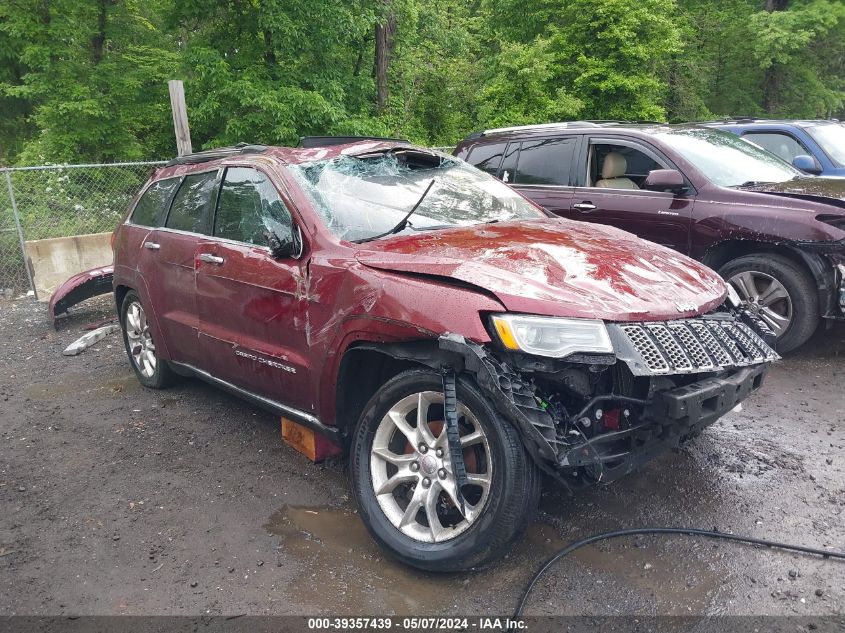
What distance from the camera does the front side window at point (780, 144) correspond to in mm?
8125

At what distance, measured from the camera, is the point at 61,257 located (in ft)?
31.8

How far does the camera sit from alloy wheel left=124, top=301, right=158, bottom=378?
5.41 meters

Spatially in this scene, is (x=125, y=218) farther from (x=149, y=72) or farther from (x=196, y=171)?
(x=149, y=72)

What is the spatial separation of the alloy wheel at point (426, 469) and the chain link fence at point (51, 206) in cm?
811

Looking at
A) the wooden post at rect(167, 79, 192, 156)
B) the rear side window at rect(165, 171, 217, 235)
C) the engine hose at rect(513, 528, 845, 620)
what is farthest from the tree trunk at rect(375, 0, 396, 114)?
the engine hose at rect(513, 528, 845, 620)

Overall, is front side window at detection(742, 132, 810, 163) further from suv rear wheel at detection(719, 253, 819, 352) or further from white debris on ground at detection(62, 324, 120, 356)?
white debris on ground at detection(62, 324, 120, 356)

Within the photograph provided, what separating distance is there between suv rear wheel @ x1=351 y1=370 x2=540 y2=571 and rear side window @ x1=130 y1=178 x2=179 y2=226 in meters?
2.81

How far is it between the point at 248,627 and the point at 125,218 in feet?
12.8

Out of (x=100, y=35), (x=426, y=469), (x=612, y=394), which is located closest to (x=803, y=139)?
(x=612, y=394)

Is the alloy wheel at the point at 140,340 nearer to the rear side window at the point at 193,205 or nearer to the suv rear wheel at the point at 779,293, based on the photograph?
the rear side window at the point at 193,205

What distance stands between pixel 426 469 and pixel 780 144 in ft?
24.6

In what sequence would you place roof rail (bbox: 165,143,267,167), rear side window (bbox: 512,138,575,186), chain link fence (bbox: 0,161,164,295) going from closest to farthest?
roof rail (bbox: 165,143,267,167) → rear side window (bbox: 512,138,575,186) → chain link fence (bbox: 0,161,164,295)

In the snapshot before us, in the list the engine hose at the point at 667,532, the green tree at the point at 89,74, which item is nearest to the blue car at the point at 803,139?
the engine hose at the point at 667,532

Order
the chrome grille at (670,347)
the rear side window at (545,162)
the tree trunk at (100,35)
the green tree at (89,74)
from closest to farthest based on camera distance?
the chrome grille at (670,347) → the rear side window at (545,162) → the green tree at (89,74) → the tree trunk at (100,35)
